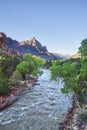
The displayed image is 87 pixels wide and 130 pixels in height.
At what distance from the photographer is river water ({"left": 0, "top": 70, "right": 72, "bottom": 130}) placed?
4014cm

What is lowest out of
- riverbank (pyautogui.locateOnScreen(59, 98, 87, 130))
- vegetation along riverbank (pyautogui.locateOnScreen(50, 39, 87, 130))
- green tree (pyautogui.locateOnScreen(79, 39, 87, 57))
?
riverbank (pyautogui.locateOnScreen(59, 98, 87, 130))

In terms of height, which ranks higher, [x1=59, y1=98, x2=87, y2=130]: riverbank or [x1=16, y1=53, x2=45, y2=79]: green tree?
[x1=16, y1=53, x2=45, y2=79]: green tree

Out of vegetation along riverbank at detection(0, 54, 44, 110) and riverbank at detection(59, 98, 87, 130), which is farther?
vegetation along riverbank at detection(0, 54, 44, 110)

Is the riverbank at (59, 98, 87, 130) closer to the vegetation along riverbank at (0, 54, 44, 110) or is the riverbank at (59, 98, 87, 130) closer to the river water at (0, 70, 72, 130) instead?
the river water at (0, 70, 72, 130)

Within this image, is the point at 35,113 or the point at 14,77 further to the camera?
the point at 14,77

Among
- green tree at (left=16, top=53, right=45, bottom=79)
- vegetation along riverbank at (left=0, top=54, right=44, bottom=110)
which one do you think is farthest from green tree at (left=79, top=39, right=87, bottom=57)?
green tree at (left=16, top=53, right=45, bottom=79)

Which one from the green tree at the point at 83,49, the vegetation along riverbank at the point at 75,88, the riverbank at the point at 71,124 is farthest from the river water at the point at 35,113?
the green tree at the point at 83,49

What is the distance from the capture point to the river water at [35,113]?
40141 millimetres

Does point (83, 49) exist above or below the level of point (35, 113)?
above

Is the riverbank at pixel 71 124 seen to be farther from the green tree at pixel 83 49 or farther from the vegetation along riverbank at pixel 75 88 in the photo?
the green tree at pixel 83 49

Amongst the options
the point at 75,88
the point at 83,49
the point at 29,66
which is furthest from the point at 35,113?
the point at 29,66

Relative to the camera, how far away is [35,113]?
159ft

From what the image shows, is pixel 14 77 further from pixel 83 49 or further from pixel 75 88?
pixel 75 88

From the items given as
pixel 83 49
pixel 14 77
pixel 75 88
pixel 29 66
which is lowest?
pixel 75 88
